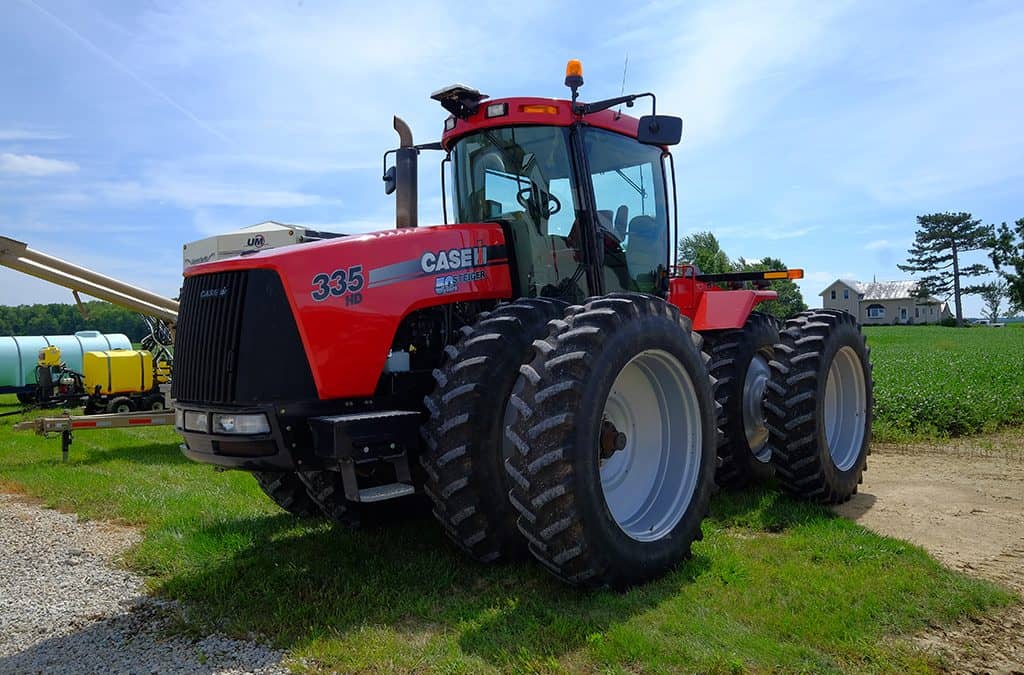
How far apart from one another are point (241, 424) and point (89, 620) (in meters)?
1.41

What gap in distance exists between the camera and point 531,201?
5258 millimetres

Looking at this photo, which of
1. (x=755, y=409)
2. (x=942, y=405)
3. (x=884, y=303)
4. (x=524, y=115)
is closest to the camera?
(x=524, y=115)

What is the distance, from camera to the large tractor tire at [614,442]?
386 centimetres

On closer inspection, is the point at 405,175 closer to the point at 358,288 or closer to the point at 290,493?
the point at 358,288

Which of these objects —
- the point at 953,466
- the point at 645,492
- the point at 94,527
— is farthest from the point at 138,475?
the point at 953,466

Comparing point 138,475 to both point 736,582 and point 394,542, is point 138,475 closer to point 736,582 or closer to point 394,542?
point 394,542

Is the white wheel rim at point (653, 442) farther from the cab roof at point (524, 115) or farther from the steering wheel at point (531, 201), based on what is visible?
the cab roof at point (524, 115)

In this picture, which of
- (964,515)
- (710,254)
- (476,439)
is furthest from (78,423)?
(710,254)

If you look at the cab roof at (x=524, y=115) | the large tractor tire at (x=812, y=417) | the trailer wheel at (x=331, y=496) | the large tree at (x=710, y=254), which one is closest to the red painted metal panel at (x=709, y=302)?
the large tractor tire at (x=812, y=417)

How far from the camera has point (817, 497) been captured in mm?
6016

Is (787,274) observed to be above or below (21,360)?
above

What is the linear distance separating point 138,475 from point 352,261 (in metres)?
5.78

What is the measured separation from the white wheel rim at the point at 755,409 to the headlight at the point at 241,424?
13.5 feet

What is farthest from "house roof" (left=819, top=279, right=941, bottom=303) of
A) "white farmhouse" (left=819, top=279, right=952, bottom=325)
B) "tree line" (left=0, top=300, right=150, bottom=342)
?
"tree line" (left=0, top=300, right=150, bottom=342)
